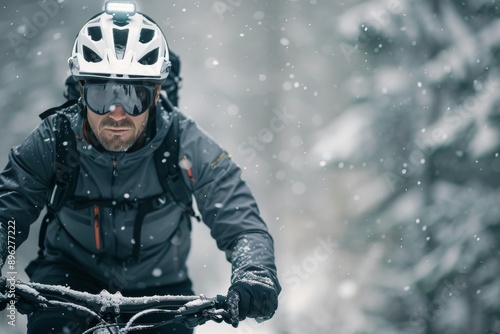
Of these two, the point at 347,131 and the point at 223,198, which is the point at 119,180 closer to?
the point at 223,198

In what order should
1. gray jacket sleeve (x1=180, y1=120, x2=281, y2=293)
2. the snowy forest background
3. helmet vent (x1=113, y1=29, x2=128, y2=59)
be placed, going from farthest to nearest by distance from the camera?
1. the snowy forest background
2. helmet vent (x1=113, y1=29, x2=128, y2=59)
3. gray jacket sleeve (x1=180, y1=120, x2=281, y2=293)

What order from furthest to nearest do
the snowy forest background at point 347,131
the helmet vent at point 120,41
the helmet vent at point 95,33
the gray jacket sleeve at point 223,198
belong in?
1. the snowy forest background at point 347,131
2. the helmet vent at point 95,33
3. the helmet vent at point 120,41
4. the gray jacket sleeve at point 223,198

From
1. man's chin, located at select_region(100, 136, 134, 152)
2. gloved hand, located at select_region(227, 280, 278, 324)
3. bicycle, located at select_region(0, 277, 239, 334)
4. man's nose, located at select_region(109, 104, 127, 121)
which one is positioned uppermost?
man's nose, located at select_region(109, 104, 127, 121)

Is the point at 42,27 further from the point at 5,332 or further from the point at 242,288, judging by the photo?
the point at 242,288

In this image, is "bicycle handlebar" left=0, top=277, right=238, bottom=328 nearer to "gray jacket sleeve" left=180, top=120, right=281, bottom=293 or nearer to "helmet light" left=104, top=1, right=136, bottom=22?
"gray jacket sleeve" left=180, top=120, right=281, bottom=293

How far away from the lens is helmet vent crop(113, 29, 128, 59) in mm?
3764

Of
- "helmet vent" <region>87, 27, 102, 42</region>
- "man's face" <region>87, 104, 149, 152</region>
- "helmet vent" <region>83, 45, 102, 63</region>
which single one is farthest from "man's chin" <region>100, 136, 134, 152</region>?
"helmet vent" <region>87, 27, 102, 42</region>

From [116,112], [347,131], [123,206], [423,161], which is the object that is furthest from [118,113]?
[347,131]

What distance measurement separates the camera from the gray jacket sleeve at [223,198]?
3.66 metres

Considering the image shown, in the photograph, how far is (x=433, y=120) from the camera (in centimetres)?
1205

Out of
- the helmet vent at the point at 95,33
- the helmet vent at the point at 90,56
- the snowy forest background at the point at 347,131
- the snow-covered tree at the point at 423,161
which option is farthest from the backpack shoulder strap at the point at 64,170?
the snow-covered tree at the point at 423,161

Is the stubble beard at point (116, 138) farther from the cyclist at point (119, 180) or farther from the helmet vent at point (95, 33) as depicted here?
the helmet vent at point (95, 33)

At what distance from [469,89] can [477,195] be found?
5.13ft

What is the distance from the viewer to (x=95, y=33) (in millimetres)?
3898
